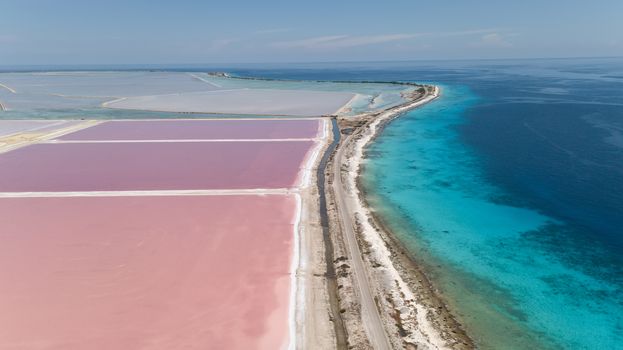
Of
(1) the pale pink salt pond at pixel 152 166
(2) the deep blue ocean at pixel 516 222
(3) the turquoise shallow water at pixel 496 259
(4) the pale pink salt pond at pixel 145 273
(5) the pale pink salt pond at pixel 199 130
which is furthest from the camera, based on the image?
(5) the pale pink salt pond at pixel 199 130

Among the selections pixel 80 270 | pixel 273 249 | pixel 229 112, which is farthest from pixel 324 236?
pixel 229 112

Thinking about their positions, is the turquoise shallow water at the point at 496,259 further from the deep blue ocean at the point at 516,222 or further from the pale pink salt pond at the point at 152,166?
the pale pink salt pond at the point at 152,166

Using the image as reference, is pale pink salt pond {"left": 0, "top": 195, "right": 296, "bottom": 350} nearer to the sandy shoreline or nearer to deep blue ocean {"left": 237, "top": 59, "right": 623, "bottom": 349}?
the sandy shoreline

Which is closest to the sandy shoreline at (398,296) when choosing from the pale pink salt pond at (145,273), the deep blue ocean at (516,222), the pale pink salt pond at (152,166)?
the deep blue ocean at (516,222)

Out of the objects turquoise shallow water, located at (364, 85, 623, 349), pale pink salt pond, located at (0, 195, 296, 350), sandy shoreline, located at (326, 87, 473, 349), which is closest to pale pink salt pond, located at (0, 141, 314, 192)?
pale pink salt pond, located at (0, 195, 296, 350)

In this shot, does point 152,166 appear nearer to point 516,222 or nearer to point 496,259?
point 496,259
